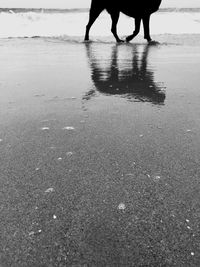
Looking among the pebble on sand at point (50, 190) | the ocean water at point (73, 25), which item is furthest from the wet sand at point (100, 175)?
the ocean water at point (73, 25)

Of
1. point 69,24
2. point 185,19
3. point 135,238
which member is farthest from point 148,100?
point 185,19

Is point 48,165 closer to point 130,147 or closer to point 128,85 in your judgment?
point 130,147

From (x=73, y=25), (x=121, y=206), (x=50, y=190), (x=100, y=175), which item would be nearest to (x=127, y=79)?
(x=100, y=175)

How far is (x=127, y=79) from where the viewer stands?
16.1 feet

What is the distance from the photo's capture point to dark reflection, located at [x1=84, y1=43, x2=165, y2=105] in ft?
13.1

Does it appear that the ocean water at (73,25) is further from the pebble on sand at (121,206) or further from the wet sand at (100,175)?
the pebble on sand at (121,206)

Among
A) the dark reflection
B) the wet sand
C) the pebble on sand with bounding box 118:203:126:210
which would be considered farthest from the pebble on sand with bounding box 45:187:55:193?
the dark reflection

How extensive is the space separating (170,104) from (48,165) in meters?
1.81

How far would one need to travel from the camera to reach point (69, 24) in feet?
68.2

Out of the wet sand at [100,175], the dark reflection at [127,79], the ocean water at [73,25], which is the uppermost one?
the wet sand at [100,175]

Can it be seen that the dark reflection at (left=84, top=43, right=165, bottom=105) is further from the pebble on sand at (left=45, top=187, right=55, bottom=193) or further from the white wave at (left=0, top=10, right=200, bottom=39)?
the white wave at (left=0, top=10, right=200, bottom=39)

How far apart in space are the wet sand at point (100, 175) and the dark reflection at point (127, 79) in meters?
0.03

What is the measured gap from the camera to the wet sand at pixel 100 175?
4.81 feet

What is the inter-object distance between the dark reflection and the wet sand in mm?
31
